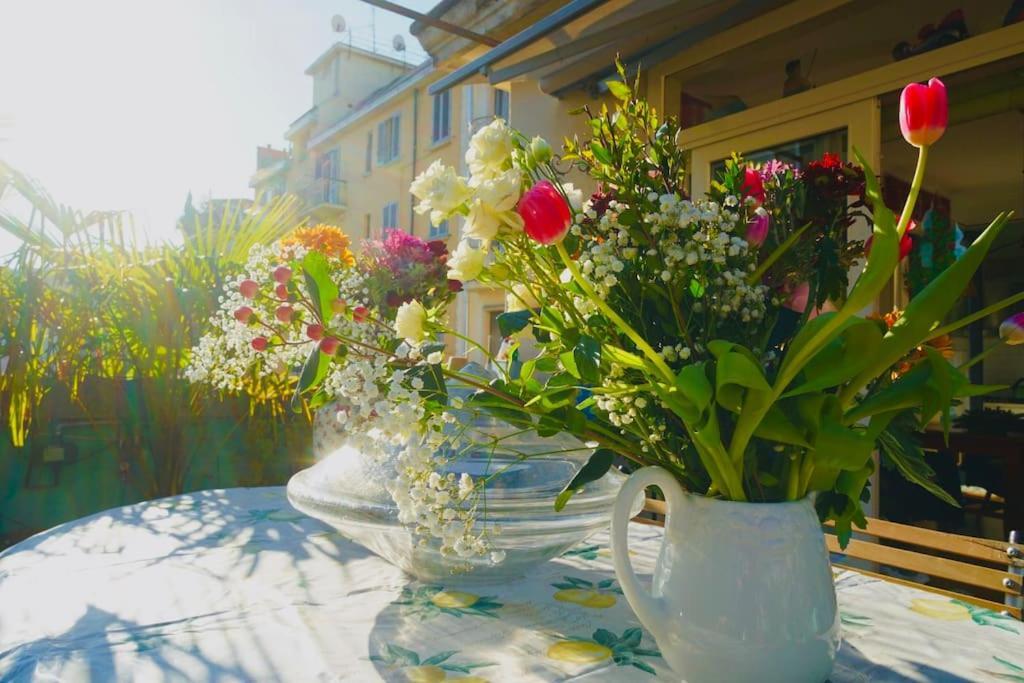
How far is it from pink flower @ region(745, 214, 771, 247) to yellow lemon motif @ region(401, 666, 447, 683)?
0.47 m

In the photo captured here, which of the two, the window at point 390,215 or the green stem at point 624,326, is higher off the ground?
the window at point 390,215

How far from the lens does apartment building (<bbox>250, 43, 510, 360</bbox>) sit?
461 inches

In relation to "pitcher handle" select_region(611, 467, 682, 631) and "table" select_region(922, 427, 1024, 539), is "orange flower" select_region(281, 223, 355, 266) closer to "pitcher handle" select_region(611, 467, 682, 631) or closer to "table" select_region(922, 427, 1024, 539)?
"pitcher handle" select_region(611, 467, 682, 631)

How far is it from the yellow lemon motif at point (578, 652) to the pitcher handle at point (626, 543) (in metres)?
0.08

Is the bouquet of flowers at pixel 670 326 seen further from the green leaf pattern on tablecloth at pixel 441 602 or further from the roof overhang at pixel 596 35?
the roof overhang at pixel 596 35

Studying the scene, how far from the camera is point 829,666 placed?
584 millimetres

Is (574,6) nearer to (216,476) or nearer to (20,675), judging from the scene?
(216,476)

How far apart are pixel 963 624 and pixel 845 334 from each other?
0.47 metres

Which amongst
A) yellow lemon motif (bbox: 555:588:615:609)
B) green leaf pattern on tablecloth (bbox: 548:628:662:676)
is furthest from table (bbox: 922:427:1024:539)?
green leaf pattern on tablecloth (bbox: 548:628:662:676)

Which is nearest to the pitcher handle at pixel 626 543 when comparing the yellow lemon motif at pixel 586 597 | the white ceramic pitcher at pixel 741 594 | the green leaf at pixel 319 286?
the white ceramic pitcher at pixel 741 594

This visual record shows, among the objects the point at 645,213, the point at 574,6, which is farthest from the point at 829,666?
the point at 574,6

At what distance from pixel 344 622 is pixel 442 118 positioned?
12629 millimetres

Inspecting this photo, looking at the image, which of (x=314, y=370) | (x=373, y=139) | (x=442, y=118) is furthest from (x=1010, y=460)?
(x=373, y=139)

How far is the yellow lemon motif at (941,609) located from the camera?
0.78 metres
